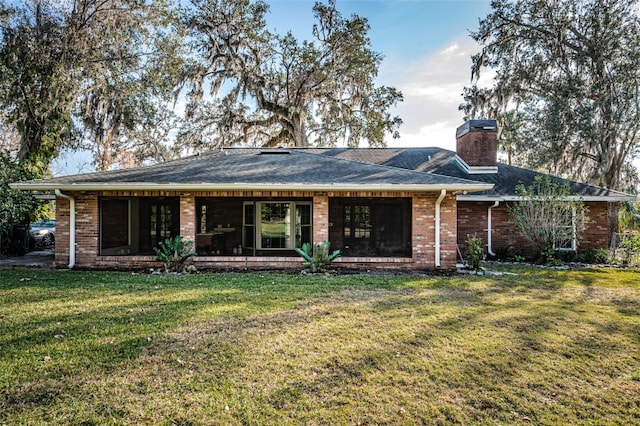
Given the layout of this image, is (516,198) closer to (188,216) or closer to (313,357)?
(188,216)

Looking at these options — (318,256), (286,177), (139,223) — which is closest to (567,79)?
(286,177)

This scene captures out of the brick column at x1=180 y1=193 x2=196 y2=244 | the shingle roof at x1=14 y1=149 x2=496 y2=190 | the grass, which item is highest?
the shingle roof at x1=14 y1=149 x2=496 y2=190

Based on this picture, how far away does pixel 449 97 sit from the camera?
19.6 m

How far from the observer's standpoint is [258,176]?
383 inches

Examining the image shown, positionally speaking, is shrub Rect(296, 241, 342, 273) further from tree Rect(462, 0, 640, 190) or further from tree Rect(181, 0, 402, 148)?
tree Rect(462, 0, 640, 190)

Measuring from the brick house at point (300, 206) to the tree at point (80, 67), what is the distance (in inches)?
184

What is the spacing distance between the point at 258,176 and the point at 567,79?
15.4 metres

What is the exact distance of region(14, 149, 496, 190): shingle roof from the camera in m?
8.95

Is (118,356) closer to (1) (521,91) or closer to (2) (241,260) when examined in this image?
(2) (241,260)

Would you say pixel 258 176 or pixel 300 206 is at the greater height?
pixel 258 176

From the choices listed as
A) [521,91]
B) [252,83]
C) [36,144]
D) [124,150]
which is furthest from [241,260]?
[124,150]

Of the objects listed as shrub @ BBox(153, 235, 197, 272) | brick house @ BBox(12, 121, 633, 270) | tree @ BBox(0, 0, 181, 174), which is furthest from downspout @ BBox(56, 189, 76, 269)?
tree @ BBox(0, 0, 181, 174)

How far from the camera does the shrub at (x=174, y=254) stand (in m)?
9.18

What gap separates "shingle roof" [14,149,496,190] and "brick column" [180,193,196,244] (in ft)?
1.82
